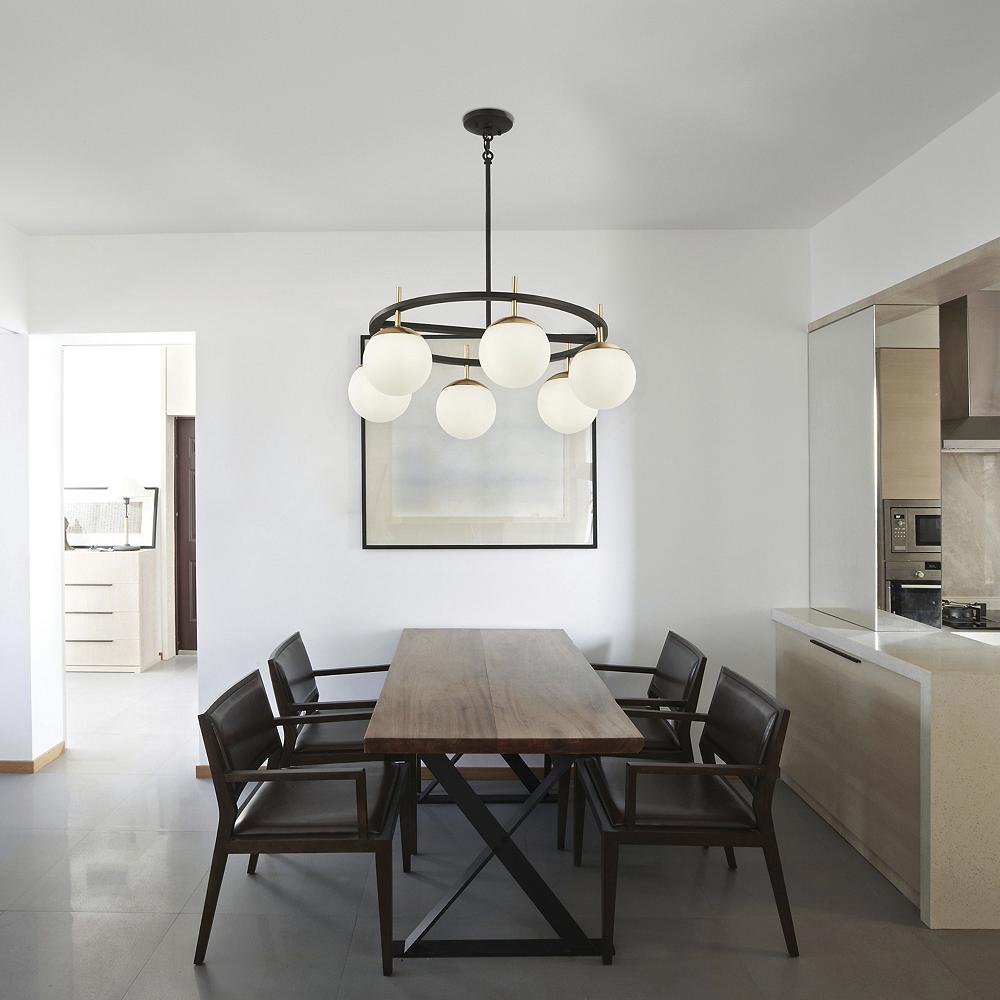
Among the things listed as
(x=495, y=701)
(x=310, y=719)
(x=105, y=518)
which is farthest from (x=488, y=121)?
(x=105, y=518)

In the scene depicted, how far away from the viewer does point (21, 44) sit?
2.22 m

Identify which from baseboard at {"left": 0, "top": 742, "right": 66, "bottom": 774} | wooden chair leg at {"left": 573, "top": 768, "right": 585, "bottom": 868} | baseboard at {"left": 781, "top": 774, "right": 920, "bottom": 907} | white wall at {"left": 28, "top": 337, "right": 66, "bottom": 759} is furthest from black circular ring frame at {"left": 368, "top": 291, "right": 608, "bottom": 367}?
baseboard at {"left": 0, "top": 742, "right": 66, "bottom": 774}

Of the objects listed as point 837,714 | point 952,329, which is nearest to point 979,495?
point 952,329

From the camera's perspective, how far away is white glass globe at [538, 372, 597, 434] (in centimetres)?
269

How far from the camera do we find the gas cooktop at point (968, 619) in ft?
10.8

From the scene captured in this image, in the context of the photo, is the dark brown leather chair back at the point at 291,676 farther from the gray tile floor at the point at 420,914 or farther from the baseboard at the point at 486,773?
the baseboard at the point at 486,773

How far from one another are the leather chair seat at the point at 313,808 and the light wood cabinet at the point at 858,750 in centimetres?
180

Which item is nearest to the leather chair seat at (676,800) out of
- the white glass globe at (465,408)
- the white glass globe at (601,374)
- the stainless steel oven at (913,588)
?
the white glass globe at (601,374)

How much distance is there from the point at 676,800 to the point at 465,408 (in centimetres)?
148

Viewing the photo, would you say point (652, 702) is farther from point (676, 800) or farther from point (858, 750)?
point (858, 750)

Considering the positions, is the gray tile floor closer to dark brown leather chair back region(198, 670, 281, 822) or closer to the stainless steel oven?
dark brown leather chair back region(198, 670, 281, 822)

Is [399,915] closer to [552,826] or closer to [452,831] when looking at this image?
[452,831]

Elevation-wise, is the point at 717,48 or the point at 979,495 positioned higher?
the point at 717,48

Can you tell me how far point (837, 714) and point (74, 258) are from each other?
4.23 meters
